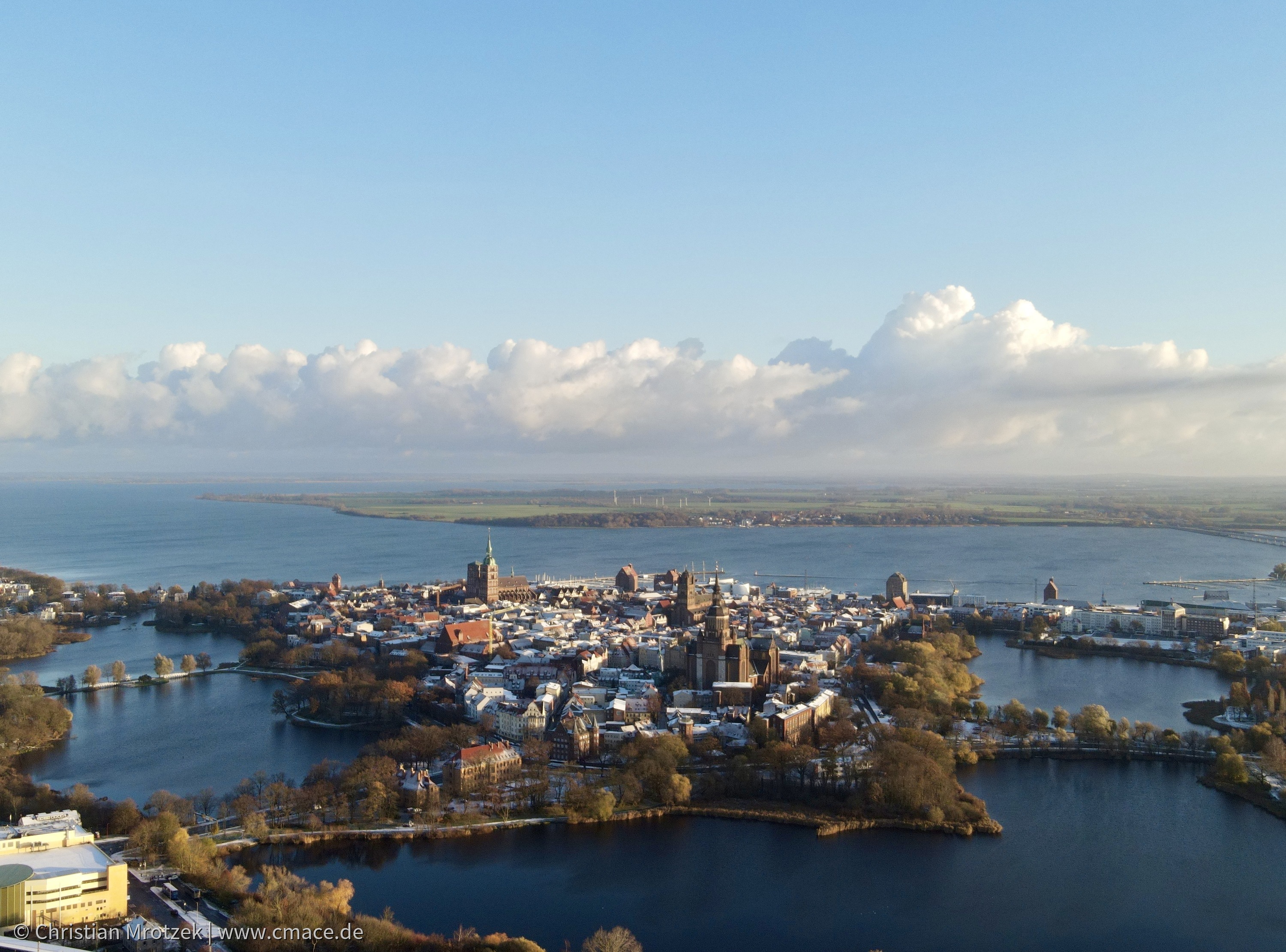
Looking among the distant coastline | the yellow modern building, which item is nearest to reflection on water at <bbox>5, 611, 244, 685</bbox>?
the yellow modern building

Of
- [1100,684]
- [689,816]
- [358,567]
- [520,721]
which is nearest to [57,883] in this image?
[689,816]

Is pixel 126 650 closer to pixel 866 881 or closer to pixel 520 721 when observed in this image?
pixel 520 721

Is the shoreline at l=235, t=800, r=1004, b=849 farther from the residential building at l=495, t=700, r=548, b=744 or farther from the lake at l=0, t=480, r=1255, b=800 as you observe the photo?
the residential building at l=495, t=700, r=548, b=744

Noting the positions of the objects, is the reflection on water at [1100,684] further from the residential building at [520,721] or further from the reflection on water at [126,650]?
the reflection on water at [126,650]

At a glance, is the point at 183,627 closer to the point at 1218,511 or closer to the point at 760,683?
the point at 760,683

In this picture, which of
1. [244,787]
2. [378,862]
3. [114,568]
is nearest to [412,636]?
[244,787]

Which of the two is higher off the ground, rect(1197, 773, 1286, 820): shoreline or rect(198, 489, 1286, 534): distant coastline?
rect(198, 489, 1286, 534): distant coastline
